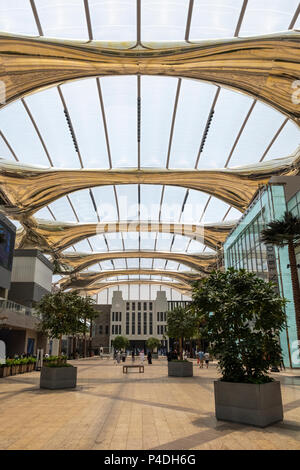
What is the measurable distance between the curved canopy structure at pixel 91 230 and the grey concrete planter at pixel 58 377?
21.3 meters

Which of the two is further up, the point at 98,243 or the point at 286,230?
the point at 98,243

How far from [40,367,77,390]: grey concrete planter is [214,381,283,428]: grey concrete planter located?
707cm

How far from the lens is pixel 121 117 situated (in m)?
19.0

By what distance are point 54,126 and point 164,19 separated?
902 cm

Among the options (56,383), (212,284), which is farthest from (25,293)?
(212,284)

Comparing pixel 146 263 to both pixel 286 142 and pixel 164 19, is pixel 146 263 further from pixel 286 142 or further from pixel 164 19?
pixel 164 19

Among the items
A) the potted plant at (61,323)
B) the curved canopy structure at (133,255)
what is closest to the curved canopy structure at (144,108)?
the curved canopy structure at (133,255)

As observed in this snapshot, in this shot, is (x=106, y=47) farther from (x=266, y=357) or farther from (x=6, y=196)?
(x=6, y=196)

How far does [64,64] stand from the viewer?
13836mm

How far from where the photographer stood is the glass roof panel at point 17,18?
11.7 metres

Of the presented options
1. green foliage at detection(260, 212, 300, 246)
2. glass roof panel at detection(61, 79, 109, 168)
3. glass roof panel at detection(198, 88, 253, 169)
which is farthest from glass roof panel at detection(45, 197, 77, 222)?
green foliage at detection(260, 212, 300, 246)

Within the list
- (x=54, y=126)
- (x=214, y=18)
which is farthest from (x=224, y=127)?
(x=54, y=126)

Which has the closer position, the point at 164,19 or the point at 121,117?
the point at 164,19

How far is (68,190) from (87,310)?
1379 centimetres
